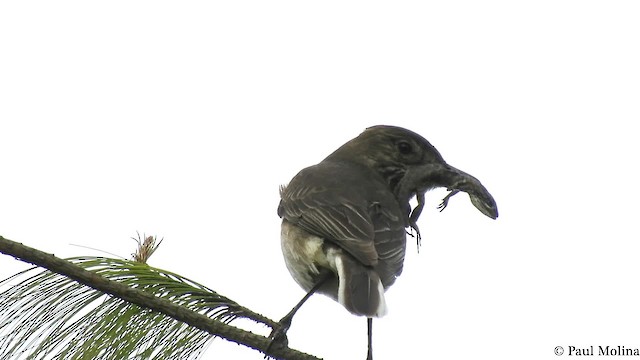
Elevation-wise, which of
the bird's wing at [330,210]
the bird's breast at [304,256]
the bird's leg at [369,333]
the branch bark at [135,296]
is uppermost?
the bird's wing at [330,210]

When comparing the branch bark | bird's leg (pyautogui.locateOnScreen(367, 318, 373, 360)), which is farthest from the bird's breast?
the branch bark

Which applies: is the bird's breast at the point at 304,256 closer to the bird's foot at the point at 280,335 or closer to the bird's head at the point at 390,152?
the bird's foot at the point at 280,335

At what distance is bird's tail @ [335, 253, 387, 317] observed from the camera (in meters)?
4.57

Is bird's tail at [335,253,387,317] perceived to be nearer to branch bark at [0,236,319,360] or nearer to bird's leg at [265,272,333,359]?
bird's leg at [265,272,333,359]

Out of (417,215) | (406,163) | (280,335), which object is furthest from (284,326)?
(406,163)

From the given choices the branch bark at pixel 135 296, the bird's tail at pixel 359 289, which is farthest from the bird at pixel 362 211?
the branch bark at pixel 135 296

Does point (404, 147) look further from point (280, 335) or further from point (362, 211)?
point (280, 335)

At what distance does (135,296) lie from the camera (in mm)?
2867

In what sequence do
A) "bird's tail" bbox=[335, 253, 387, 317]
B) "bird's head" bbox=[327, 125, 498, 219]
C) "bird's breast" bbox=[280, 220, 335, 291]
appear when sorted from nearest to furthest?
1. "bird's tail" bbox=[335, 253, 387, 317]
2. "bird's breast" bbox=[280, 220, 335, 291]
3. "bird's head" bbox=[327, 125, 498, 219]

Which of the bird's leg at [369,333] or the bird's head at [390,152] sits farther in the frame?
the bird's head at [390,152]

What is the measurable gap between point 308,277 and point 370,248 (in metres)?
0.59

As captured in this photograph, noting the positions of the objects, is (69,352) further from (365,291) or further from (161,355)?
(365,291)

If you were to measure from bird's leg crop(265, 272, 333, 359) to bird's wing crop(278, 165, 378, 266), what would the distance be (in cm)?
29

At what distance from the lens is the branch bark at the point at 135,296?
265 centimetres
